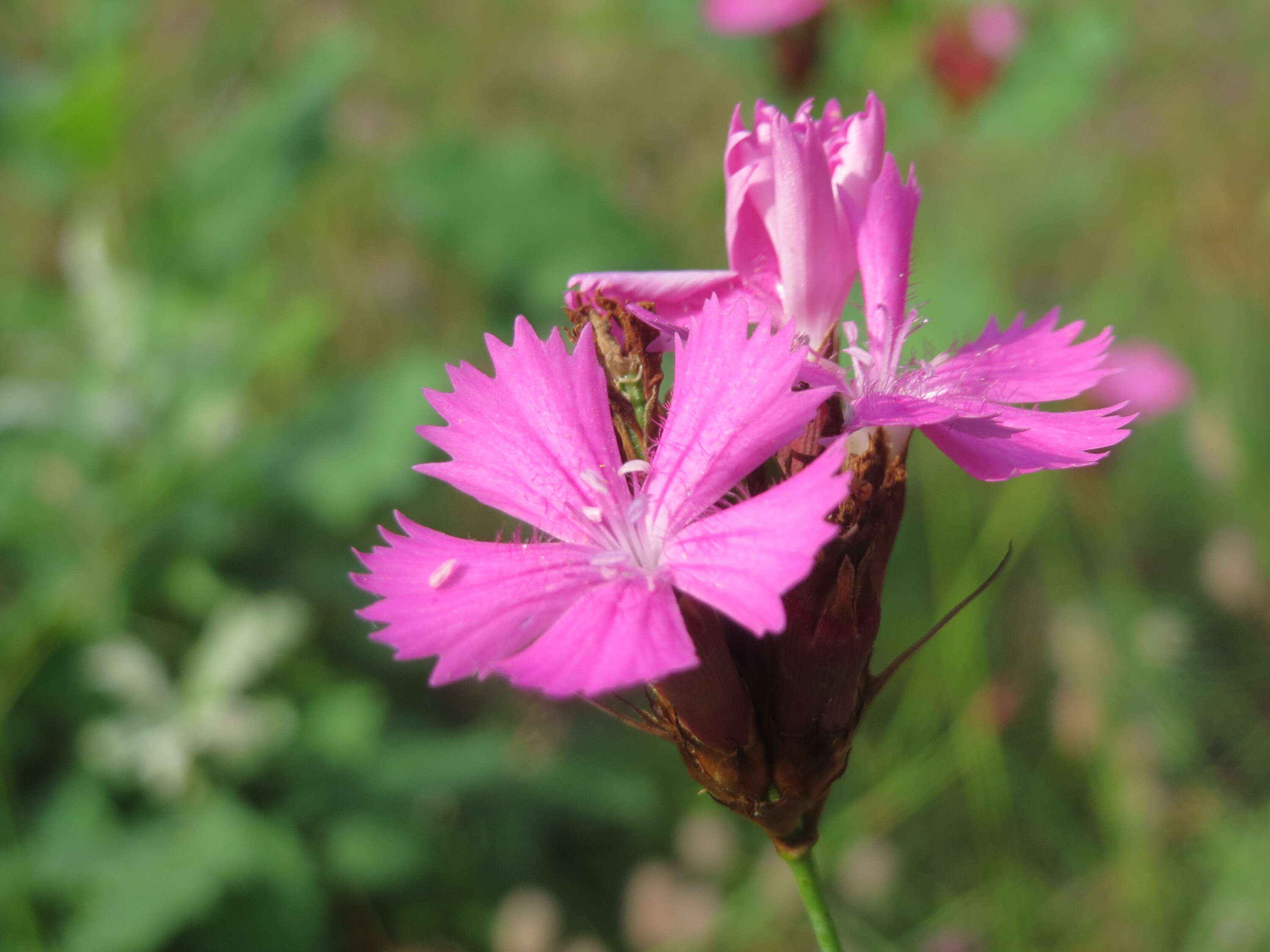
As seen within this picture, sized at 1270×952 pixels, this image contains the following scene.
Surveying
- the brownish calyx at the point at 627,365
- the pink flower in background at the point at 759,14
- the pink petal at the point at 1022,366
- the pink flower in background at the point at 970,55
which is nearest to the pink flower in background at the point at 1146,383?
the pink flower in background at the point at 970,55

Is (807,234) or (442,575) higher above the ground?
(807,234)

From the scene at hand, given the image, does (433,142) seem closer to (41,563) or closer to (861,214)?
(41,563)

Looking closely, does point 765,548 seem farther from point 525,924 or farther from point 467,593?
point 525,924

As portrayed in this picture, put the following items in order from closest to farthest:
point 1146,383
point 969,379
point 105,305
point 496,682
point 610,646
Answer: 1. point 610,646
2. point 969,379
3. point 1146,383
4. point 105,305
5. point 496,682

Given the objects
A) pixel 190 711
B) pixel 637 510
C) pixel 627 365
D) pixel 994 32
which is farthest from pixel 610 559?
pixel 994 32

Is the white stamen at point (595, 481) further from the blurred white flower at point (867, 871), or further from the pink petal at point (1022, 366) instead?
the blurred white flower at point (867, 871)

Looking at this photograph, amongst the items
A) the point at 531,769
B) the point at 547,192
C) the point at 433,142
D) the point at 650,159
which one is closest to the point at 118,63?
the point at 433,142

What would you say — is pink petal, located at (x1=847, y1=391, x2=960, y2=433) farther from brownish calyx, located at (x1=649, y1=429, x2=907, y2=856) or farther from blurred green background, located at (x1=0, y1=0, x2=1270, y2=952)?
blurred green background, located at (x1=0, y1=0, x2=1270, y2=952)
